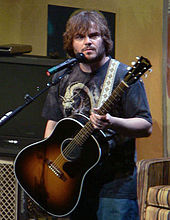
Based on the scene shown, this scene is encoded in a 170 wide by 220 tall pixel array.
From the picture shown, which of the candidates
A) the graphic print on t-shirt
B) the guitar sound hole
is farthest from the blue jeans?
the graphic print on t-shirt

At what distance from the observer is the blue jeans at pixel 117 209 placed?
1728 millimetres

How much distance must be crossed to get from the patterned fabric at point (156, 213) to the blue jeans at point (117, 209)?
141 cm

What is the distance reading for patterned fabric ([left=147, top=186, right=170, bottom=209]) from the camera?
3152 mm

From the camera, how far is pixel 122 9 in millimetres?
3498

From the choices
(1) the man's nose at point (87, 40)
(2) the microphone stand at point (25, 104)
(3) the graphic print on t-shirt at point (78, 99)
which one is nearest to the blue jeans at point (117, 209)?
(3) the graphic print on t-shirt at point (78, 99)

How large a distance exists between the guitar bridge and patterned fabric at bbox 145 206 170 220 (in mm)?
1461

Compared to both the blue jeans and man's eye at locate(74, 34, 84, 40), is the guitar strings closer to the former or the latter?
the blue jeans

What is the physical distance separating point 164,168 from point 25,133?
1.27m

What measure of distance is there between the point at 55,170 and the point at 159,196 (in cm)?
154

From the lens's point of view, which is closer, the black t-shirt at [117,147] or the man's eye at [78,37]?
the black t-shirt at [117,147]

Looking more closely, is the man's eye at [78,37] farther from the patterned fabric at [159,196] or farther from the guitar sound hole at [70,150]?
the patterned fabric at [159,196]

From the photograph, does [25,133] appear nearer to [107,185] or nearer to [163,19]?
[107,185]

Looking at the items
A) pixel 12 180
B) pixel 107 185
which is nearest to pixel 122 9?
pixel 12 180

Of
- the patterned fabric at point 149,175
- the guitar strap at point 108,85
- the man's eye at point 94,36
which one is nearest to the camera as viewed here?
the guitar strap at point 108,85
